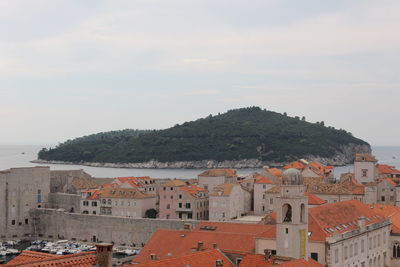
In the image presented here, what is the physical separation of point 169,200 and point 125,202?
5428 mm

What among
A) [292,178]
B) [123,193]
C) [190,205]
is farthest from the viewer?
[123,193]

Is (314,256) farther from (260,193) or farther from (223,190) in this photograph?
(260,193)

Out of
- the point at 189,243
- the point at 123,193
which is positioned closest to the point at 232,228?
the point at 189,243

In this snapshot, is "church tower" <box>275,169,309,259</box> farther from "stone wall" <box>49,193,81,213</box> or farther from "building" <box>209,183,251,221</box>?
"stone wall" <box>49,193,81,213</box>

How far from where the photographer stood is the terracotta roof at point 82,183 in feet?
280

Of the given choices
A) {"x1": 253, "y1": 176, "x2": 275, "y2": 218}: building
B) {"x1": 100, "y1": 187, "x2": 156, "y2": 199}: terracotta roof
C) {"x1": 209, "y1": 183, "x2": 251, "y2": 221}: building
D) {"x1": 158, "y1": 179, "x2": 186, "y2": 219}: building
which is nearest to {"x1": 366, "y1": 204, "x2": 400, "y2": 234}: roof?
{"x1": 209, "y1": 183, "x2": 251, "y2": 221}: building

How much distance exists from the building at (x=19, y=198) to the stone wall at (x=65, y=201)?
5.87 feet

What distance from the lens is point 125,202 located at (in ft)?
249

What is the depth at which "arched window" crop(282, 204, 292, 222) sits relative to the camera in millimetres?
35406

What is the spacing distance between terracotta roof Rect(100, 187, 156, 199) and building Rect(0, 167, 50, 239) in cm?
883

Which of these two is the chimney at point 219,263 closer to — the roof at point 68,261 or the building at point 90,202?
the roof at point 68,261

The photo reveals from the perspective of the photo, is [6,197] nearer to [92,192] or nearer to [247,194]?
[92,192]

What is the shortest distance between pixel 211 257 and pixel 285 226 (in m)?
4.62

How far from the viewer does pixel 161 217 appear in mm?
74500
